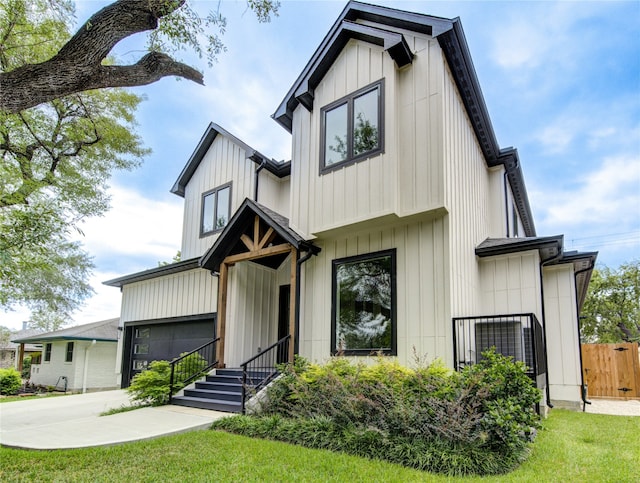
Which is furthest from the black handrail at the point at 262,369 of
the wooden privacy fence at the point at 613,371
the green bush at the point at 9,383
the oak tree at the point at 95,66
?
the green bush at the point at 9,383

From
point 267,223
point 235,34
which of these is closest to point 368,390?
point 267,223

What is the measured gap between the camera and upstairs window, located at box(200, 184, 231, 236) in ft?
42.3

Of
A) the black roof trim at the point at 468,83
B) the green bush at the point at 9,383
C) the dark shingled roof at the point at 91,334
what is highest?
the black roof trim at the point at 468,83

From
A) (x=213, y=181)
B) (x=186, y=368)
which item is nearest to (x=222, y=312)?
(x=186, y=368)

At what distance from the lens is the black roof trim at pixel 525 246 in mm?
8844

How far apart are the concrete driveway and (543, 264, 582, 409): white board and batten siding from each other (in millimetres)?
7592

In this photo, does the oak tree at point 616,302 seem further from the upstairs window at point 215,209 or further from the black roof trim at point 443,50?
the upstairs window at point 215,209

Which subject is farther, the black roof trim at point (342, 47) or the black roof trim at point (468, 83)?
the black roof trim at point (342, 47)

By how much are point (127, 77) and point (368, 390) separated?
5.42 m

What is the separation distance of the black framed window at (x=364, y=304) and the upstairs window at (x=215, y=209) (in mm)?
5304

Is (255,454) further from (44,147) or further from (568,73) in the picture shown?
(568,73)

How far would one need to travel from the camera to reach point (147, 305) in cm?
1439

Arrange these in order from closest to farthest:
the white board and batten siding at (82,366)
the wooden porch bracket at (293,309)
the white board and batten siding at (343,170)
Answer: the white board and batten siding at (343,170) → the wooden porch bracket at (293,309) → the white board and batten siding at (82,366)

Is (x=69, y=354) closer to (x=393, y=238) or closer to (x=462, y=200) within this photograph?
(x=393, y=238)
